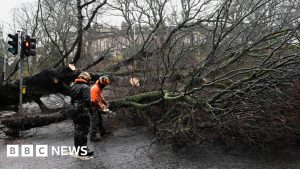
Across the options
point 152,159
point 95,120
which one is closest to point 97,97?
point 95,120

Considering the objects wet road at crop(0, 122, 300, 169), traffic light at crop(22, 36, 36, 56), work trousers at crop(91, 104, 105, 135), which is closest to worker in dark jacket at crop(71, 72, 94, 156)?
wet road at crop(0, 122, 300, 169)

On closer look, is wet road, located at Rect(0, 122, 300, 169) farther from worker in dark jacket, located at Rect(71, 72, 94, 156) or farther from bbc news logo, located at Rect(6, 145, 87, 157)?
worker in dark jacket, located at Rect(71, 72, 94, 156)

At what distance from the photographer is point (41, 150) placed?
7566mm

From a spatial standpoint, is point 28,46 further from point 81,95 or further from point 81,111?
point 81,111

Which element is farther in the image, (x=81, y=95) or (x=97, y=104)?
(x=97, y=104)

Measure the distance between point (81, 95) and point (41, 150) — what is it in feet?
5.92

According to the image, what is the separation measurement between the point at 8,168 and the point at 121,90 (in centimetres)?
511

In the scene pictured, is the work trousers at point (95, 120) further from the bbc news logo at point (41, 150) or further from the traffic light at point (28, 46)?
the traffic light at point (28, 46)

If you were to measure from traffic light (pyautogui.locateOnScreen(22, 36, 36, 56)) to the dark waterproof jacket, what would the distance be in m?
5.03

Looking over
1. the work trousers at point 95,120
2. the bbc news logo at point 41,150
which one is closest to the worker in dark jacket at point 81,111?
the bbc news logo at point 41,150

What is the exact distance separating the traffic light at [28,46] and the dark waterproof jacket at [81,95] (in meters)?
5.03

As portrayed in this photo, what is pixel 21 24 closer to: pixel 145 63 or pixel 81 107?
pixel 145 63

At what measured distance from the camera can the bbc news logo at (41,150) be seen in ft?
23.1

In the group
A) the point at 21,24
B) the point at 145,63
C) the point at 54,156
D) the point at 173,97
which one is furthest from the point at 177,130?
the point at 21,24
